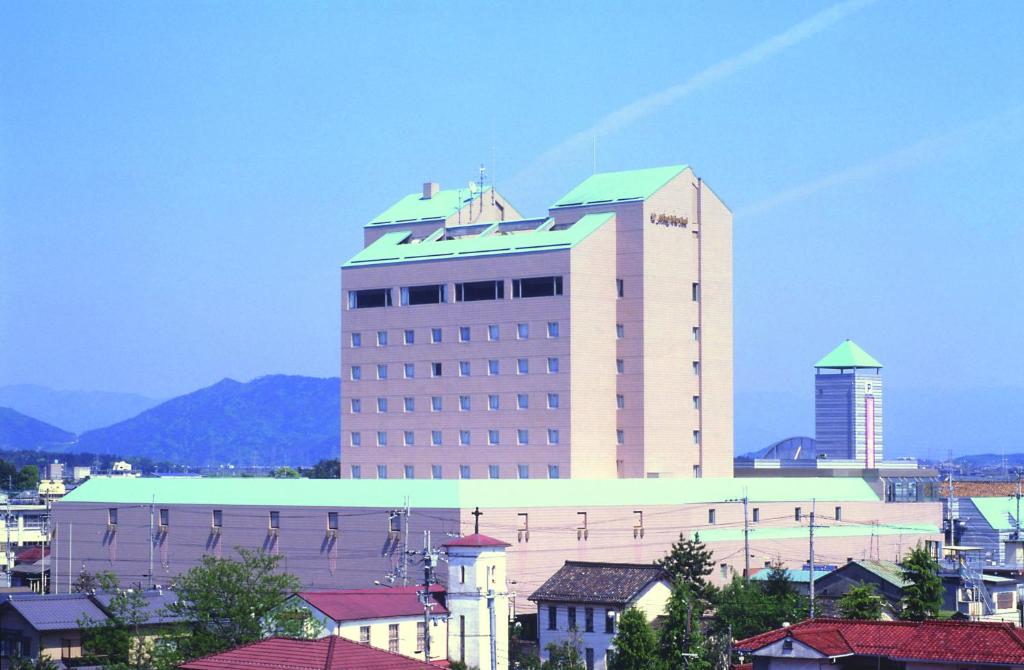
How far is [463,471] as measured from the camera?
121m

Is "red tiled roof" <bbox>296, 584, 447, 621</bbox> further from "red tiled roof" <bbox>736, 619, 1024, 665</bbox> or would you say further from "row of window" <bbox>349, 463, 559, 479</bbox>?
"row of window" <bbox>349, 463, 559, 479</bbox>

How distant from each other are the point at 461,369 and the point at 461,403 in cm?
232

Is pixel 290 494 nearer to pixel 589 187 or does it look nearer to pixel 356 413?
pixel 356 413

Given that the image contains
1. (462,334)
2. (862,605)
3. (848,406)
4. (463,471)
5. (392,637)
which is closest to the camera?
(862,605)

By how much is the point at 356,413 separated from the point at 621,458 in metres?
20.3

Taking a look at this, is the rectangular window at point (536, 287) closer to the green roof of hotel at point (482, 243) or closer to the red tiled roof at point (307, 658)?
the green roof of hotel at point (482, 243)

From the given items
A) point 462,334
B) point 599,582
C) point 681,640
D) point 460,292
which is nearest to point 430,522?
point 599,582

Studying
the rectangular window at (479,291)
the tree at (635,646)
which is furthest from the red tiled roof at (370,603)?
the rectangular window at (479,291)

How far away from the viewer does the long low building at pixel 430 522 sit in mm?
Answer: 100750

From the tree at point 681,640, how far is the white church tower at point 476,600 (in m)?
9.30

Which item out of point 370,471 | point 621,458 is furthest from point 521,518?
point 370,471

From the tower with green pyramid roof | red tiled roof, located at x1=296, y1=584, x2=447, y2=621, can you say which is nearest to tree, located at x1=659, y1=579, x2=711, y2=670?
red tiled roof, located at x1=296, y1=584, x2=447, y2=621

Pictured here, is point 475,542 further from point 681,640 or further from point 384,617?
point 681,640

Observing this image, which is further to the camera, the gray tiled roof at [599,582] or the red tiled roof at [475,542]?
the gray tiled roof at [599,582]
